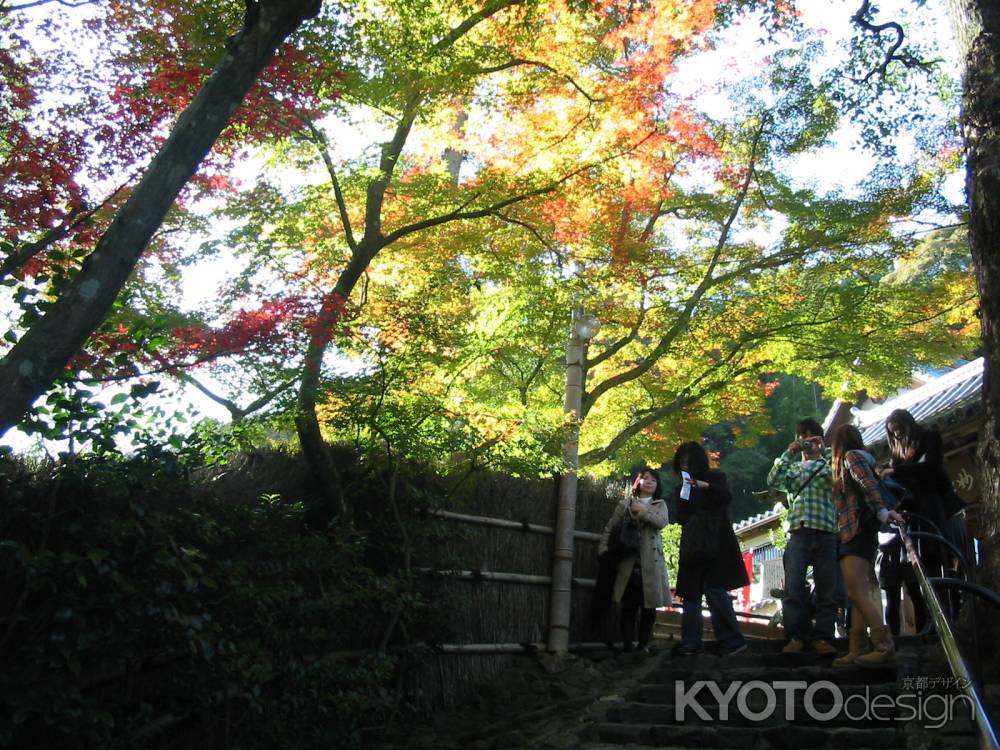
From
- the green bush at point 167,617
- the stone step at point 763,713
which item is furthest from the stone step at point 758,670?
the green bush at point 167,617

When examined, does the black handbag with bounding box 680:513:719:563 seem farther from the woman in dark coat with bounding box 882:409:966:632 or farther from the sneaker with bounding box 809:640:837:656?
the woman in dark coat with bounding box 882:409:966:632

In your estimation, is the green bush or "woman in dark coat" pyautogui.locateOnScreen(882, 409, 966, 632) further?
"woman in dark coat" pyautogui.locateOnScreen(882, 409, 966, 632)

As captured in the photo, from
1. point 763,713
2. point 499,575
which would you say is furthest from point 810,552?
point 499,575

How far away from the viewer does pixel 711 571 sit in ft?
24.8

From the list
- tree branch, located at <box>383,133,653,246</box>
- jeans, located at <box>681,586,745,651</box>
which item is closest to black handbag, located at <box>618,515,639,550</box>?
jeans, located at <box>681,586,745,651</box>

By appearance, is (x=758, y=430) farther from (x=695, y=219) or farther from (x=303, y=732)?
(x=303, y=732)

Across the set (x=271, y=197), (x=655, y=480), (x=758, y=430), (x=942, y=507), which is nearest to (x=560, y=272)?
(x=655, y=480)

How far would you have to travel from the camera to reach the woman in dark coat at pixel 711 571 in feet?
24.3

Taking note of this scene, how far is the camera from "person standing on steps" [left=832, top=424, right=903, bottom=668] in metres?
6.00

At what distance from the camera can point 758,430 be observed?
1456 cm

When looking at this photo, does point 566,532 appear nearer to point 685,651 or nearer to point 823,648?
point 685,651

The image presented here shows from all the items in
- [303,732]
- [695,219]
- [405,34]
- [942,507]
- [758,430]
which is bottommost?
[303,732]

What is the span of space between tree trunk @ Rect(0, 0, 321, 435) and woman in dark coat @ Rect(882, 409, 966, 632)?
208 inches

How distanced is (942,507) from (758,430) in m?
7.62
